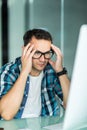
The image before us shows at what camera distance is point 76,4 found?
15.9 feet

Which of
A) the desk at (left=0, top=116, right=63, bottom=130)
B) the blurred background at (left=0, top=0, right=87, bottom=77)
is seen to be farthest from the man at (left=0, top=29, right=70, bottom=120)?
the blurred background at (left=0, top=0, right=87, bottom=77)

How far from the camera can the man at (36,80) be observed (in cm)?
188

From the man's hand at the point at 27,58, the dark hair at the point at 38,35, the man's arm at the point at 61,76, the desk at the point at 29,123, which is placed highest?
the dark hair at the point at 38,35

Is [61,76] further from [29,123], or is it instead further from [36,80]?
[29,123]

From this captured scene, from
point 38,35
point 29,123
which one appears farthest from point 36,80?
point 29,123

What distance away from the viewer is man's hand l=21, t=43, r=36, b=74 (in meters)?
1.91

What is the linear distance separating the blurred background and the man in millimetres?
2411

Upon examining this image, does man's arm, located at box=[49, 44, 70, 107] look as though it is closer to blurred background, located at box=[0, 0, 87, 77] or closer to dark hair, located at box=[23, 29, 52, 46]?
dark hair, located at box=[23, 29, 52, 46]

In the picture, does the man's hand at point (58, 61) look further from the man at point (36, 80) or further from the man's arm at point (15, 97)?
the man's arm at point (15, 97)

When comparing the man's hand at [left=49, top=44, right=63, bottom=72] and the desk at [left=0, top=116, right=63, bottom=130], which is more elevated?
the man's hand at [left=49, top=44, right=63, bottom=72]

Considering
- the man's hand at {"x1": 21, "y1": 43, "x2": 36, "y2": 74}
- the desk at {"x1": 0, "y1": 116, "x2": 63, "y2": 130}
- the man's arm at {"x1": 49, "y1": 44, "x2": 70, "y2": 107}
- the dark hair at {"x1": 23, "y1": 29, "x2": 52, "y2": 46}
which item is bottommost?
the desk at {"x1": 0, "y1": 116, "x2": 63, "y2": 130}

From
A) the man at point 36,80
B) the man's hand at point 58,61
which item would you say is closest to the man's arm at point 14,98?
the man at point 36,80

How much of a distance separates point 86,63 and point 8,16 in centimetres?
351

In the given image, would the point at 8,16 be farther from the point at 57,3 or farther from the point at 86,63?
the point at 86,63
